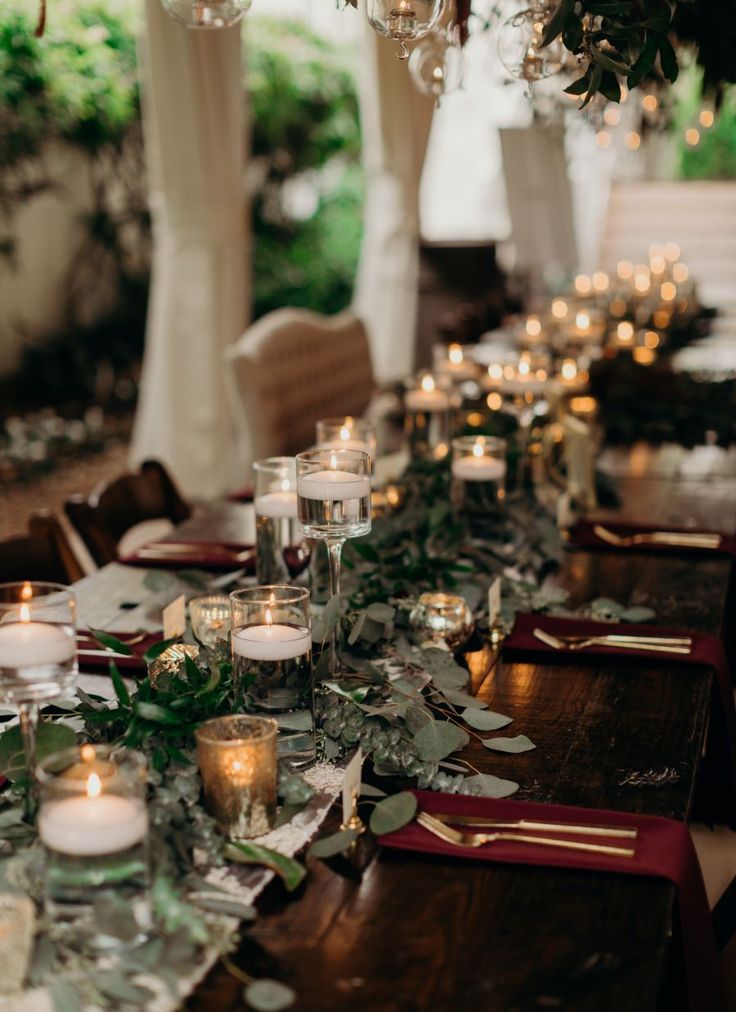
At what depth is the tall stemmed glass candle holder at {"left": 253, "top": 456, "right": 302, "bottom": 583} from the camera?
75.2 inches

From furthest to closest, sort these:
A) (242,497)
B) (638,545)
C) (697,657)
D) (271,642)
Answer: (242,497), (638,545), (697,657), (271,642)

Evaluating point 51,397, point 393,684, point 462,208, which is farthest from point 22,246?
point 393,684

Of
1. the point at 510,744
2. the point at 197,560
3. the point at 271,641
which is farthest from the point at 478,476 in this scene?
the point at 271,641

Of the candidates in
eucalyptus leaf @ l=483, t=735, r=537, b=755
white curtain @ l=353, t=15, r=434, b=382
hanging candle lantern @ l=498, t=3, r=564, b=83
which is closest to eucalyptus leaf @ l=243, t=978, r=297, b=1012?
eucalyptus leaf @ l=483, t=735, r=537, b=755

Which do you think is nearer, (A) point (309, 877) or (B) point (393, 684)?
(A) point (309, 877)

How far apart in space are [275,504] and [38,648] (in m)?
0.82

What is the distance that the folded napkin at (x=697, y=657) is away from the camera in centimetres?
174

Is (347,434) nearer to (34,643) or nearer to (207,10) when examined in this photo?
(207,10)

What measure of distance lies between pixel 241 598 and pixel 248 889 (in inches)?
13.3

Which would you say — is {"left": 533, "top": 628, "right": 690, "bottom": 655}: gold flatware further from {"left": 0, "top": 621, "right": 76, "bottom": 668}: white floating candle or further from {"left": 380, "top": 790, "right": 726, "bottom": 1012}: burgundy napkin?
{"left": 0, "top": 621, "right": 76, "bottom": 668}: white floating candle

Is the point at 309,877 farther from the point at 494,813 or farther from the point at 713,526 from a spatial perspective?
the point at 713,526

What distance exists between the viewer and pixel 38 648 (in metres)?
1.12

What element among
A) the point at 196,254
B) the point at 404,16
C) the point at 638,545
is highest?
the point at 404,16

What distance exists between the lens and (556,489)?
2512 mm
